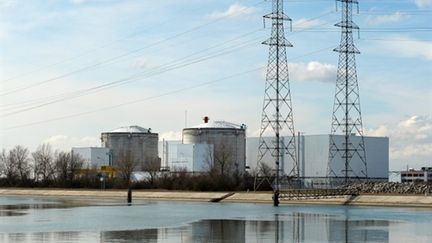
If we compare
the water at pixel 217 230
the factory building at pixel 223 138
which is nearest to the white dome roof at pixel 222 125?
the factory building at pixel 223 138

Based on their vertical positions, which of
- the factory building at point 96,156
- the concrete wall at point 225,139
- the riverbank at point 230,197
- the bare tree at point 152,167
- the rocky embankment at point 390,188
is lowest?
the riverbank at point 230,197

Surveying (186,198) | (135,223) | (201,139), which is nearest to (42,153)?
(201,139)

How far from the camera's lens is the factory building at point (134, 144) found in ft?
457

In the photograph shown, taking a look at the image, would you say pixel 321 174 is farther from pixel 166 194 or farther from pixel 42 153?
pixel 42 153

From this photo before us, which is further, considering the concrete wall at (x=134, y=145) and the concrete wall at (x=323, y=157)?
the concrete wall at (x=134, y=145)

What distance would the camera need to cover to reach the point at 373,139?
4948 inches

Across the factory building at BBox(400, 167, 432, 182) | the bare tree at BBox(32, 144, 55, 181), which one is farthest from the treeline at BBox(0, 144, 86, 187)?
the factory building at BBox(400, 167, 432, 182)

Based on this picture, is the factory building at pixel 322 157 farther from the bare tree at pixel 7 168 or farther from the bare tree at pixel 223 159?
the bare tree at pixel 7 168

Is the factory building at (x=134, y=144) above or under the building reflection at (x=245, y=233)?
above

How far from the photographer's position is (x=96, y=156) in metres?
141

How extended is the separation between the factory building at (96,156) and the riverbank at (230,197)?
22.1 metres

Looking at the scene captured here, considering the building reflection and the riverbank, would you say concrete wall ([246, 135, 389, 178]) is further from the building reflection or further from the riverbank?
the building reflection

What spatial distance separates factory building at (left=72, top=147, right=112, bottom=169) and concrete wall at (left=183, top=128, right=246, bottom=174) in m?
15.6

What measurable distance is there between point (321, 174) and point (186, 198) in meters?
41.6
